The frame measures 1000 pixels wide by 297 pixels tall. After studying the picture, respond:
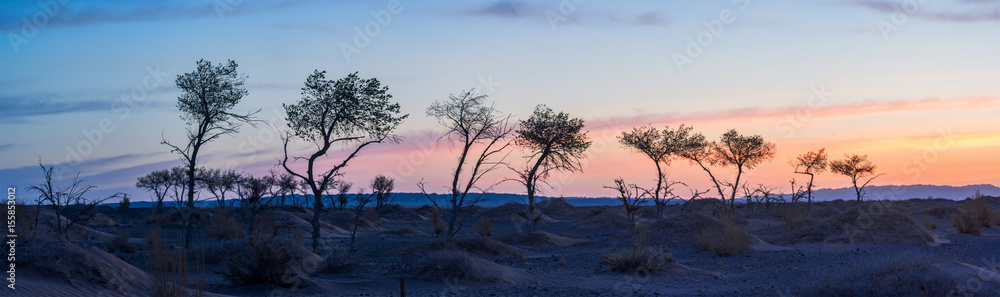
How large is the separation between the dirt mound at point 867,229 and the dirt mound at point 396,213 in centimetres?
4252

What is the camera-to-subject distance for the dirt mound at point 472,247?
23078 mm

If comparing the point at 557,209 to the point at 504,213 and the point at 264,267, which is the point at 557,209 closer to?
the point at 504,213

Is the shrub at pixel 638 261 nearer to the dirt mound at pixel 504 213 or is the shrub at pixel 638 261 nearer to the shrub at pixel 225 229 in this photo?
the shrub at pixel 225 229

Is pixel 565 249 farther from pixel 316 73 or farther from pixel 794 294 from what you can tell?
pixel 794 294

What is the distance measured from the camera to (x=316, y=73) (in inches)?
938

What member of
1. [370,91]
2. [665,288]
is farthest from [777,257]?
[370,91]

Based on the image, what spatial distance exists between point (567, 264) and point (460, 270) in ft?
18.4

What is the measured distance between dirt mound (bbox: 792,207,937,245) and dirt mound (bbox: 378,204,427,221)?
1674 inches

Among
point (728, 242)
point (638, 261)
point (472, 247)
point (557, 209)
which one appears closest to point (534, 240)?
point (472, 247)

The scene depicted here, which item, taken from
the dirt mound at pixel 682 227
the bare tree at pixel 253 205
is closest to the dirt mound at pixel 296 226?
the bare tree at pixel 253 205

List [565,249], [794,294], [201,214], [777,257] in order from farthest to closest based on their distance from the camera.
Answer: [201,214] → [565,249] → [777,257] → [794,294]

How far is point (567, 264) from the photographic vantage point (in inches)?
818

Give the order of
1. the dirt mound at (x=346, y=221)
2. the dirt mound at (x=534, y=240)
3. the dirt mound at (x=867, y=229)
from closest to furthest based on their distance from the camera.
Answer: the dirt mound at (x=867, y=229) < the dirt mound at (x=534, y=240) < the dirt mound at (x=346, y=221)

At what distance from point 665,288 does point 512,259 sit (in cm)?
754
